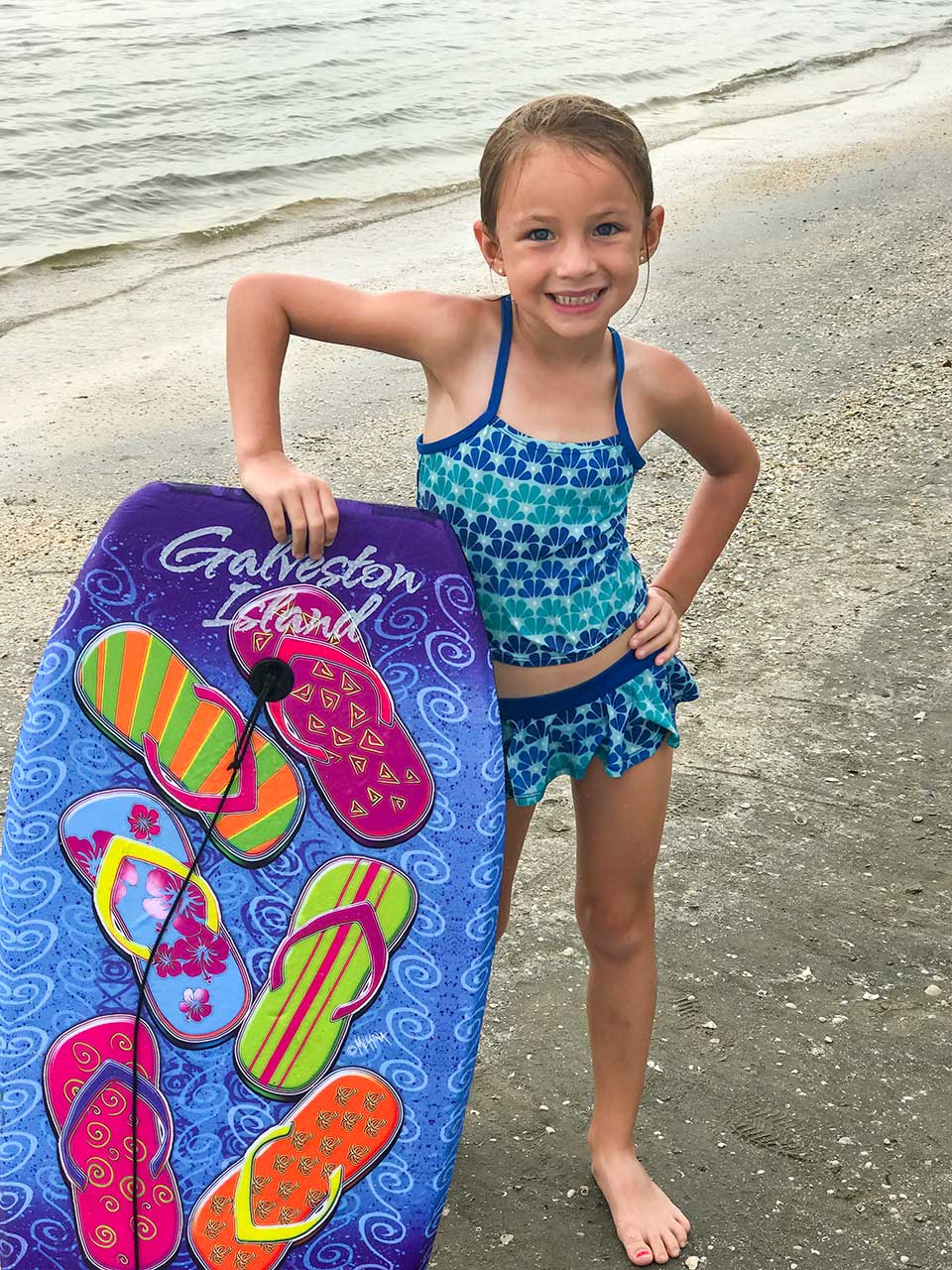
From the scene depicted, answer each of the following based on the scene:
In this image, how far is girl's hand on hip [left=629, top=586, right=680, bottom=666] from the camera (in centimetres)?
212

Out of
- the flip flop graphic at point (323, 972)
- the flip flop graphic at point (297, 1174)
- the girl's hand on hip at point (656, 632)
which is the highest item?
the girl's hand on hip at point (656, 632)

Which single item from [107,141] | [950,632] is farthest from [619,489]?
[107,141]

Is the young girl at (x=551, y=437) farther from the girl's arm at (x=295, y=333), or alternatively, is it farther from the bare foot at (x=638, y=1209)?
the bare foot at (x=638, y=1209)

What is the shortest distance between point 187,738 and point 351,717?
237 mm

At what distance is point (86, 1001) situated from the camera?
6.70 feet

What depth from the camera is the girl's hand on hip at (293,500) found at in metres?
1.93

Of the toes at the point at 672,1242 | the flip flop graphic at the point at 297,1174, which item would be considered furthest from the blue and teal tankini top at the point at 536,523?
the toes at the point at 672,1242

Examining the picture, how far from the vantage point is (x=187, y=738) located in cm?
205

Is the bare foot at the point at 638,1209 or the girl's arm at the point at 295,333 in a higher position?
the girl's arm at the point at 295,333

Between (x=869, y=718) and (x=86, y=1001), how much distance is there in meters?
2.20

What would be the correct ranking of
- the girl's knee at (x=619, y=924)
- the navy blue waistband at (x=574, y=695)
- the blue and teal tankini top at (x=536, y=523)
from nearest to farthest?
the blue and teal tankini top at (x=536, y=523) → the navy blue waistband at (x=574, y=695) → the girl's knee at (x=619, y=924)

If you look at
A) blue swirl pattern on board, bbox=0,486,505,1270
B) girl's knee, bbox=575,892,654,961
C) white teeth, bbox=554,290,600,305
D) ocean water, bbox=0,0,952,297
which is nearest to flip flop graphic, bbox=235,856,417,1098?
blue swirl pattern on board, bbox=0,486,505,1270

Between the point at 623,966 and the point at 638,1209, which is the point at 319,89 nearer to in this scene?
the point at 623,966

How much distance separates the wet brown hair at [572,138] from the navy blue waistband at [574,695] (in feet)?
2.07
